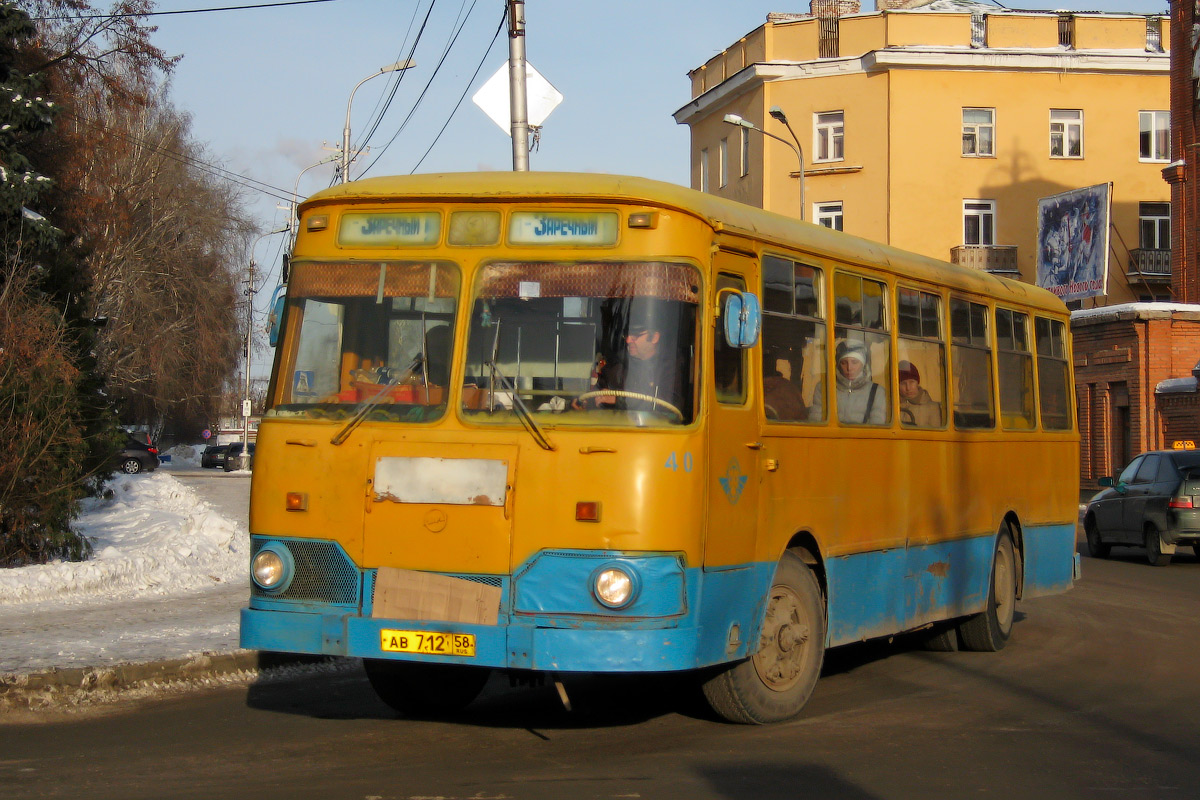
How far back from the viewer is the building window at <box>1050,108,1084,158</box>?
5125cm

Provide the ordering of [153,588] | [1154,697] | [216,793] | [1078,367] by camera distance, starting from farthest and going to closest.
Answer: [1078,367] → [153,588] → [1154,697] → [216,793]

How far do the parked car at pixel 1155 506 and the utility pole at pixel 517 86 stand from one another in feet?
31.6

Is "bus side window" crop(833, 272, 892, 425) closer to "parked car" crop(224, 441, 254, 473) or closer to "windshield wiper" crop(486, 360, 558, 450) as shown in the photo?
"windshield wiper" crop(486, 360, 558, 450)

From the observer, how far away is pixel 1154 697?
9430 millimetres

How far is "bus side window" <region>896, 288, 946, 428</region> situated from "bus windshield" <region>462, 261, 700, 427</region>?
3.06 metres

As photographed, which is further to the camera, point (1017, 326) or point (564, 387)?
point (1017, 326)

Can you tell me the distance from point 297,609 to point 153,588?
26.7 ft

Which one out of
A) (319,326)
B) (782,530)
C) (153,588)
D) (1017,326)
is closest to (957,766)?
(782,530)

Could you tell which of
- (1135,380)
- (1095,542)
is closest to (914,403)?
(1095,542)

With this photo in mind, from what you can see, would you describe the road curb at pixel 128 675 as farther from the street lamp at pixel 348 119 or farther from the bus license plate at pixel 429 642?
the street lamp at pixel 348 119

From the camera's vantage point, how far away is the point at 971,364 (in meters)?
11.2

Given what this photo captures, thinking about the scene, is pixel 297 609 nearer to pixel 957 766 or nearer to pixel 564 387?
pixel 564 387

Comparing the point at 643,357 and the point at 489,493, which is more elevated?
the point at 643,357

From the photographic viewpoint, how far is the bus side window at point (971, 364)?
10.9 meters
